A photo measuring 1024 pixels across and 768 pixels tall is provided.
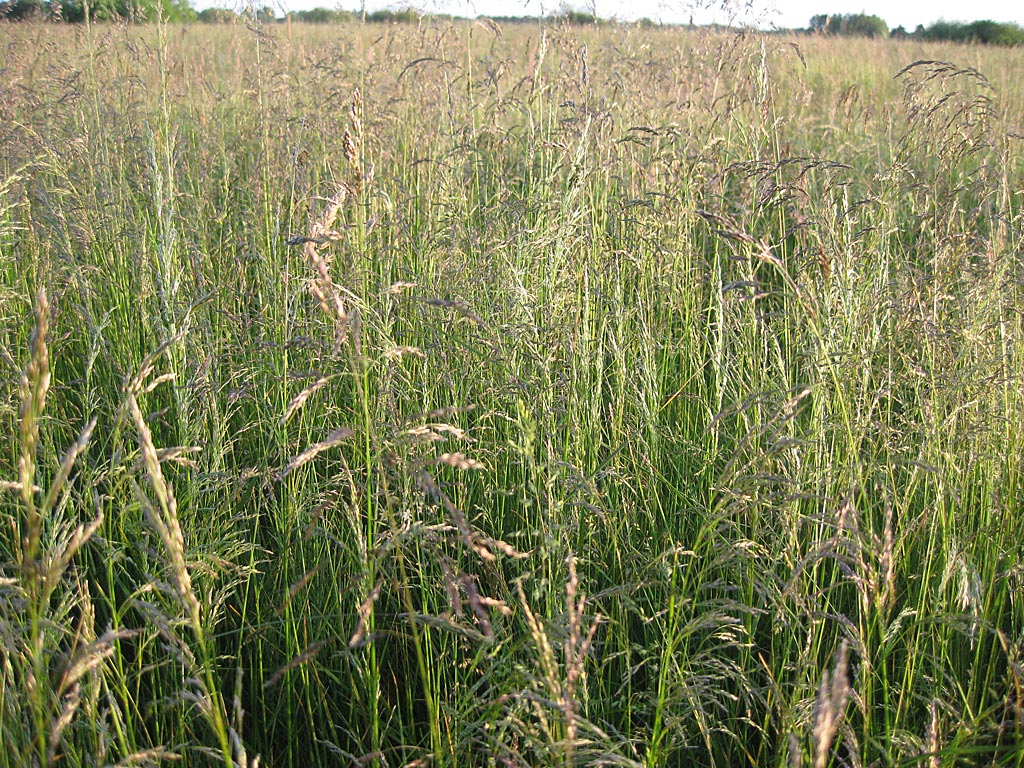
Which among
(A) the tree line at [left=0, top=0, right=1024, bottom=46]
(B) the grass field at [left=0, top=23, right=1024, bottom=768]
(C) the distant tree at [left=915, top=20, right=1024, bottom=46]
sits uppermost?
(C) the distant tree at [left=915, top=20, right=1024, bottom=46]

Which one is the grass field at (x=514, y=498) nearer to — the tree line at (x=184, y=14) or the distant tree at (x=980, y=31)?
the tree line at (x=184, y=14)

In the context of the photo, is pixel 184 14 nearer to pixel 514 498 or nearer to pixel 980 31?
pixel 514 498

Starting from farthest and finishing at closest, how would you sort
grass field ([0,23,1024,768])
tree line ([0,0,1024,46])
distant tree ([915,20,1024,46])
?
distant tree ([915,20,1024,46]), tree line ([0,0,1024,46]), grass field ([0,23,1024,768])

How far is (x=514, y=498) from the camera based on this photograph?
191 centimetres

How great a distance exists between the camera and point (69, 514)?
179cm

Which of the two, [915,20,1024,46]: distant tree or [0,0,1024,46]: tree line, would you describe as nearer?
[0,0,1024,46]: tree line

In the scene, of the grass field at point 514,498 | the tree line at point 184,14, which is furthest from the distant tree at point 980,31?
the grass field at point 514,498

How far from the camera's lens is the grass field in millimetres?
1174

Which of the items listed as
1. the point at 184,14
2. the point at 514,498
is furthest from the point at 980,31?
the point at 514,498

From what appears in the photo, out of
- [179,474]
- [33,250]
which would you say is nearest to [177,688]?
[179,474]

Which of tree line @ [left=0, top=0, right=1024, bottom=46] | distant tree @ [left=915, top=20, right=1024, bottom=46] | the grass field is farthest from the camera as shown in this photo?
distant tree @ [left=915, top=20, right=1024, bottom=46]

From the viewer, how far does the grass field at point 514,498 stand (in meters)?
1.17

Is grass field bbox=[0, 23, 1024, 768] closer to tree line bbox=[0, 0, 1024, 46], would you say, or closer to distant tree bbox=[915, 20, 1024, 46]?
tree line bbox=[0, 0, 1024, 46]

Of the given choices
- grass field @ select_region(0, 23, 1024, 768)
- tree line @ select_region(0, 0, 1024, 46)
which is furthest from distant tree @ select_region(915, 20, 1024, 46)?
grass field @ select_region(0, 23, 1024, 768)
